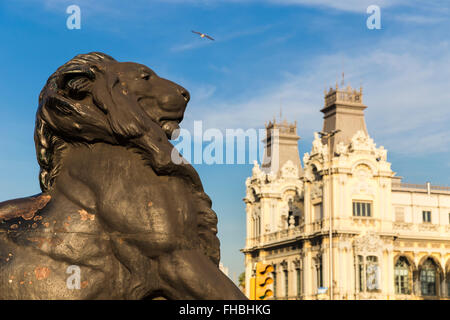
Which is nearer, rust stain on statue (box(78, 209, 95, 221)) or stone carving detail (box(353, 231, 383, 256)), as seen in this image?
rust stain on statue (box(78, 209, 95, 221))

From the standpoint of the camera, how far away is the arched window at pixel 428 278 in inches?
1810

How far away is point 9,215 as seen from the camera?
3305 millimetres

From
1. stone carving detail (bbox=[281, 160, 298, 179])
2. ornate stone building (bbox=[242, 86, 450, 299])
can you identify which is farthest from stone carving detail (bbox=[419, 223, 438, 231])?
stone carving detail (bbox=[281, 160, 298, 179])

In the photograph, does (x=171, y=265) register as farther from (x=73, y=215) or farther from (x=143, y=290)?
(x=73, y=215)

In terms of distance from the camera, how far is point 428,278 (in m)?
46.4

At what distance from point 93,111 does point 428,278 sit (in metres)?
46.2

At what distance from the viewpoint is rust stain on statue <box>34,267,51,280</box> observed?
3.06 metres

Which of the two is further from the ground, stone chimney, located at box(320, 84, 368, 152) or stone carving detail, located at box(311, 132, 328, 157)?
stone chimney, located at box(320, 84, 368, 152)

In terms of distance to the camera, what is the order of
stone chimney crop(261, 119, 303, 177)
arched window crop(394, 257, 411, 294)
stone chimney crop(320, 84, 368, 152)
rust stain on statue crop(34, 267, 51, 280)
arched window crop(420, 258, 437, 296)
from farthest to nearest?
1. stone chimney crop(261, 119, 303, 177)
2. stone chimney crop(320, 84, 368, 152)
3. arched window crop(420, 258, 437, 296)
4. arched window crop(394, 257, 411, 294)
5. rust stain on statue crop(34, 267, 51, 280)

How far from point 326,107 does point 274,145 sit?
13.6 meters

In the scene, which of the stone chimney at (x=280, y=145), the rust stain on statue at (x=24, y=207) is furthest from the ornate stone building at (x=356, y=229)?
the rust stain on statue at (x=24, y=207)

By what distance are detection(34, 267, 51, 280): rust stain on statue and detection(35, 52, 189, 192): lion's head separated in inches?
19.5

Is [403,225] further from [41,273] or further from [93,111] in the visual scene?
[41,273]

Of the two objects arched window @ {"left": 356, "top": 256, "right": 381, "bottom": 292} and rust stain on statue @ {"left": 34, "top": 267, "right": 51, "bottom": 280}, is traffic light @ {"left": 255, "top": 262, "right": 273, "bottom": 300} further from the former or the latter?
arched window @ {"left": 356, "top": 256, "right": 381, "bottom": 292}
